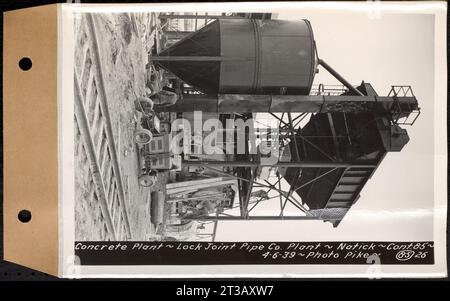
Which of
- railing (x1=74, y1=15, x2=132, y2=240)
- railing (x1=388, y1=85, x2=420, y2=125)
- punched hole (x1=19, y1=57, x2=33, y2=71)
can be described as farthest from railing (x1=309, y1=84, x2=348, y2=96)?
punched hole (x1=19, y1=57, x2=33, y2=71)

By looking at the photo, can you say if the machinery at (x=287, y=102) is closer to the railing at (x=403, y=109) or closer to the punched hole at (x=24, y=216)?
the railing at (x=403, y=109)

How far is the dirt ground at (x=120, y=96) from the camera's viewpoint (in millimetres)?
2660

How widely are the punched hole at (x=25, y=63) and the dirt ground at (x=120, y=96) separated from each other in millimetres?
246

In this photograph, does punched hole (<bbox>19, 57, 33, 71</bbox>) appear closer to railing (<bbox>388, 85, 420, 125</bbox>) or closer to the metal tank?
the metal tank

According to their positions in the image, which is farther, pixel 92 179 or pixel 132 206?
pixel 132 206

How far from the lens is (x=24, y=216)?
8.50 feet

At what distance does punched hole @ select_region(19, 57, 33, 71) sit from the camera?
256cm

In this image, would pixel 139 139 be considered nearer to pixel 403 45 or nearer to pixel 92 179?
pixel 92 179

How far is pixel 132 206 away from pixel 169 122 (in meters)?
0.60

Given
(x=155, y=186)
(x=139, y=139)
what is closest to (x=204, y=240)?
(x=155, y=186)

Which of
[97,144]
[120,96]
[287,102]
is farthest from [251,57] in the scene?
[97,144]

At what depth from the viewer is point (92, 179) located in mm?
2793

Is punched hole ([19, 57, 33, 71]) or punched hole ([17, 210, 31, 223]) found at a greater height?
punched hole ([19, 57, 33, 71])

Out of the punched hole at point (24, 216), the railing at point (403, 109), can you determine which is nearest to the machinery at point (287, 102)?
the railing at point (403, 109)
